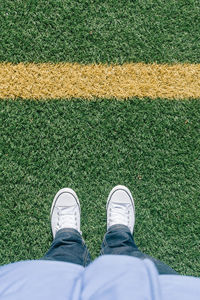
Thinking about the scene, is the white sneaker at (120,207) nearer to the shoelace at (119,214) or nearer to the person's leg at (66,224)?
the shoelace at (119,214)

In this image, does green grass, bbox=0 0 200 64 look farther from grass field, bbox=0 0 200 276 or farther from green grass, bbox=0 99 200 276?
green grass, bbox=0 99 200 276

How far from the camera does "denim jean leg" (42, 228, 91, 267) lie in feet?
5.83

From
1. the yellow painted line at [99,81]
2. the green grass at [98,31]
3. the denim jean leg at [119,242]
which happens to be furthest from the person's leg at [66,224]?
the green grass at [98,31]

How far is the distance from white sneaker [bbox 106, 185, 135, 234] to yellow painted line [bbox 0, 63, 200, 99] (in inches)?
24.6

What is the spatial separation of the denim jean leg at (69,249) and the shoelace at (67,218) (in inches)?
1.6

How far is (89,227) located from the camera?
6.86 feet

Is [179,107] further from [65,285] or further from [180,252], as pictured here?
[65,285]

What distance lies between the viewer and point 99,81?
2109mm

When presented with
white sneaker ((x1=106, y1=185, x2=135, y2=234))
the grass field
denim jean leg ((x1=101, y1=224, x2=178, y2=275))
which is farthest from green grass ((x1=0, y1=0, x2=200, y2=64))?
denim jean leg ((x1=101, y1=224, x2=178, y2=275))

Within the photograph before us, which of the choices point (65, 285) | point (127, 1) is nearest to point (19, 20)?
point (127, 1)

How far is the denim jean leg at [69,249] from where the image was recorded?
5.83 ft

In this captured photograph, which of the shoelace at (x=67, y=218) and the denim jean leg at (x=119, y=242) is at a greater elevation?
the shoelace at (x=67, y=218)

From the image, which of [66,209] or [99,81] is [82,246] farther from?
[99,81]

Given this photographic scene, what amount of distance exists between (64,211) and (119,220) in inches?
14.4
